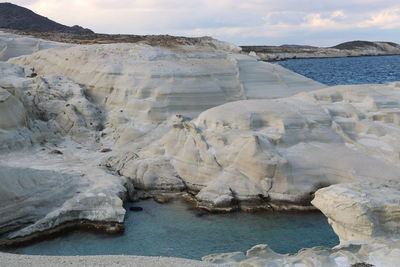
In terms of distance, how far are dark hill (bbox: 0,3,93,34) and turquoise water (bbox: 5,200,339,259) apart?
81.6 meters

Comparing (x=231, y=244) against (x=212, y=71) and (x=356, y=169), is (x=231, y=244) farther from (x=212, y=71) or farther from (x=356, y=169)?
(x=212, y=71)

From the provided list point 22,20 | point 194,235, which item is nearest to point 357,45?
point 22,20

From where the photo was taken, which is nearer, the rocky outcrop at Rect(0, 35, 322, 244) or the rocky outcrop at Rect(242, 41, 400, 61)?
the rocky outcrop at Rect(0, 35, 322, 244)

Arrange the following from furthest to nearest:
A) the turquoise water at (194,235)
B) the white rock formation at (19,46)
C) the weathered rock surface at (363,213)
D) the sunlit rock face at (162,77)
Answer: the white rock formation at (19,46) → the sunlit rock face at (162,77) → the turquoise water at (194,235) → the weathered rock surface at (363,213)

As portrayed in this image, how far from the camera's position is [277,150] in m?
19.2

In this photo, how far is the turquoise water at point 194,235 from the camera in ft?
48.0

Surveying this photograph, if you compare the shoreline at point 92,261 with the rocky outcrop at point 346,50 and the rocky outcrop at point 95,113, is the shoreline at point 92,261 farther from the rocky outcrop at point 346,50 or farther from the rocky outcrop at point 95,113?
the rocky outcrop at point 346,50

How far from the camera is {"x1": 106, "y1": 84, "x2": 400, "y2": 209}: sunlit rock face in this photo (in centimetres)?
1836

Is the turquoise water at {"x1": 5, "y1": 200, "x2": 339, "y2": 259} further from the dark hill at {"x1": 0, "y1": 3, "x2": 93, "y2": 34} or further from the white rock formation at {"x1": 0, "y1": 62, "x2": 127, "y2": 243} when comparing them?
the dark hill at {"x1": 0, "y1": 3, "x2": 93, "y2": 34}

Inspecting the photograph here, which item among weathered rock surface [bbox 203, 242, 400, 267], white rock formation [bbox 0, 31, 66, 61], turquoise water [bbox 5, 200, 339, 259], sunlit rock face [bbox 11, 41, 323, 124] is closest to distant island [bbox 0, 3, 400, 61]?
sunlit rock face [bbox 11, 41, 323, 124]

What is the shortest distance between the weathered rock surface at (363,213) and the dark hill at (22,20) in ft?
284

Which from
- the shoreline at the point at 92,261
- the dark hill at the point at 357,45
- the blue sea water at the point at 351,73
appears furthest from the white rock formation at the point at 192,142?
the dark hill at the point at 357,45

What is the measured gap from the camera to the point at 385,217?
1268 centimetres

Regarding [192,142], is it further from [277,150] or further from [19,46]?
[19,46]
